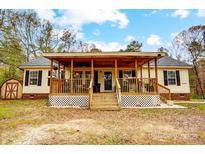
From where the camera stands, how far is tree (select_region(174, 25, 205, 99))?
22.9 metres

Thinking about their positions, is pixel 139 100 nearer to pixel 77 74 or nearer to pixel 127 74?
pixel 127 74

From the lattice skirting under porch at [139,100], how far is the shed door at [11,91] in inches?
400

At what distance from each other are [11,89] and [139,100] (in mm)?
11445

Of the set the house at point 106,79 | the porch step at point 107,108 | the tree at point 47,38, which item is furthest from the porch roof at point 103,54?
the tree at point 47,38

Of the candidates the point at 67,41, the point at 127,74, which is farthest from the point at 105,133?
the point at 67,41

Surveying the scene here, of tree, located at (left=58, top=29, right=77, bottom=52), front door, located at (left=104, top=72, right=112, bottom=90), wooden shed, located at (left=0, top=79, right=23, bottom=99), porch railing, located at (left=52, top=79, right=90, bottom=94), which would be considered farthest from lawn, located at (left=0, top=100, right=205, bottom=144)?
tree, located at (left=58, top=29, right=77, bottom=52)

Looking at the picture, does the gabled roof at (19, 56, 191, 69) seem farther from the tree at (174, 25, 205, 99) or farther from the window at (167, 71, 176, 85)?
the tree at (174, 25, 205, 99)

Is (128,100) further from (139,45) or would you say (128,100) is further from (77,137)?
(139,45)

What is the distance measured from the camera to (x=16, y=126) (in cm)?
579

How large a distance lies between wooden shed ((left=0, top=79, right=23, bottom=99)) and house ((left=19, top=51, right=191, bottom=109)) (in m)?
0.66

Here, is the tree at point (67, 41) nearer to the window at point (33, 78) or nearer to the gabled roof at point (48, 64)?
the gabled roof at point (48, 64)

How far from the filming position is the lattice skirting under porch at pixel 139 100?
1077 centimetres

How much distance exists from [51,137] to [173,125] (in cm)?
401
